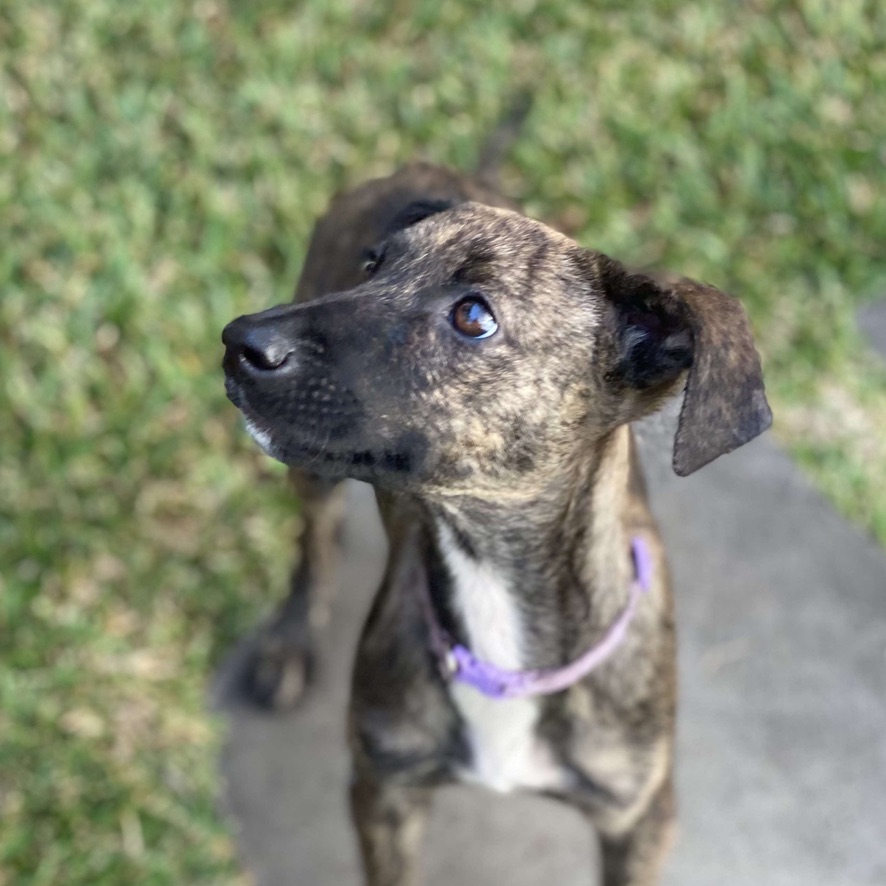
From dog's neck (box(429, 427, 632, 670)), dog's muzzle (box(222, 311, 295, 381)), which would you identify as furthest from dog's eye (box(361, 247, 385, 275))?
dog's neck (box(429, 427, 632, 670))

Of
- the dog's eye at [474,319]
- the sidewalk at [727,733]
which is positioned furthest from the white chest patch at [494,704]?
the sidewalk at [727,733]

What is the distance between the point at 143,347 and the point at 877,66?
12.5 feet

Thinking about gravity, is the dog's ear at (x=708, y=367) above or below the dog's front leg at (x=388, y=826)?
above

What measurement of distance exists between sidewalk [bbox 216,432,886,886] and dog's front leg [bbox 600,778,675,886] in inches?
21.7

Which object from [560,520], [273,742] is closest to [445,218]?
[560,520]

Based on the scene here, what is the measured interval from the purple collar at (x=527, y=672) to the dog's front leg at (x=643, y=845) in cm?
59

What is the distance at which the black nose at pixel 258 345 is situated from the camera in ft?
7.54

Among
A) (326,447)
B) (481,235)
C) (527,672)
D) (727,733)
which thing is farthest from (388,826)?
(481,235)

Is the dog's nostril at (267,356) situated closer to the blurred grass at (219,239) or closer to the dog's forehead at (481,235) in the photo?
the dog's forehead at (481,235)

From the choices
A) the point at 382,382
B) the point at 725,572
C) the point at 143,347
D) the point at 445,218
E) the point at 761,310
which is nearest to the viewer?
the point at 382,382

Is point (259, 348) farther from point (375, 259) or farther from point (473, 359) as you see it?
point (375, 259)

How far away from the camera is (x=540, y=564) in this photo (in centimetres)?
277

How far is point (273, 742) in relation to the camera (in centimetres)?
424

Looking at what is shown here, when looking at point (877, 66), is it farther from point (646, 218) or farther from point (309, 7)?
point (309, 7)
